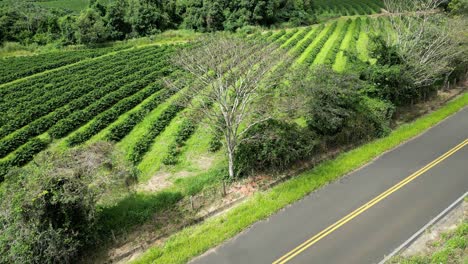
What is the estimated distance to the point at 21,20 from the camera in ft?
213

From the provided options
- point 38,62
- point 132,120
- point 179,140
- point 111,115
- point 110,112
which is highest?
point 179,140

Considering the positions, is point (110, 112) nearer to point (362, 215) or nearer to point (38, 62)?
point (362, 215)

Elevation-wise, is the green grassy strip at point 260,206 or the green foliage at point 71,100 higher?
the green grassy strip at point 260,206

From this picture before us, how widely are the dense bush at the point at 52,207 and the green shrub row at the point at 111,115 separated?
11918 millimetres

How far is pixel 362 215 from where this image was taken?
19328mm

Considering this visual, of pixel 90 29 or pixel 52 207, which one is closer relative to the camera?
pixel 52 207

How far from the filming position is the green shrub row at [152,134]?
1050 inches

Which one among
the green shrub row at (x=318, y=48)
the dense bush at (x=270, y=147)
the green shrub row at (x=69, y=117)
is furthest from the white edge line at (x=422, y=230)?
the green shrub row at (x=318, y=48)

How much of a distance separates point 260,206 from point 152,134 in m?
12.6

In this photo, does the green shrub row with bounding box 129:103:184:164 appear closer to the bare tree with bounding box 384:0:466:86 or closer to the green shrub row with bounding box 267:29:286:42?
the bare tree with bounding box 384:0:466:86

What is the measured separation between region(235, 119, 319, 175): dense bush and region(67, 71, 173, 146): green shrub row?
44.3ft

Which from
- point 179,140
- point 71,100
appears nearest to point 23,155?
point 71,100

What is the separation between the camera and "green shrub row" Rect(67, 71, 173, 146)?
29.4 m

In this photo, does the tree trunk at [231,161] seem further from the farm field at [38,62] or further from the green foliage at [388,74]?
the farm field at [38,62]
